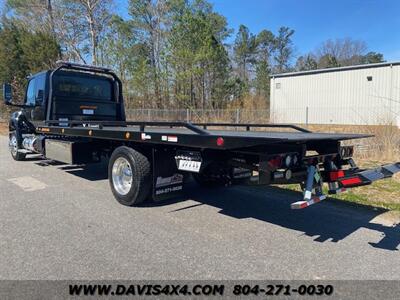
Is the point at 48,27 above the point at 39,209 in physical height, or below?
above

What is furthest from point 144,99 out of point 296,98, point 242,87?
point 296,98

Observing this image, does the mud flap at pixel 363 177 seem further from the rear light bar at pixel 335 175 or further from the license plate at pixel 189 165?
the license plate at pixel 189 165

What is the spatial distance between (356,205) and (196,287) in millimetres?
3822

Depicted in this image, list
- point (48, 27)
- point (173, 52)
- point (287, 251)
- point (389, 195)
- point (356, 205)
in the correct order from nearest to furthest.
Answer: point (287, 251)
point (356, 205)
point (389, 195)
point (173, 52)
point (48, 27)

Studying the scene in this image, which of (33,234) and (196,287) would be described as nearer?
(196,287)

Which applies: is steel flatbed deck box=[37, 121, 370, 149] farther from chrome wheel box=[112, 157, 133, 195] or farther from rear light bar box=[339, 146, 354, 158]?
chrome wheel box=[112, 157, 133, 195]

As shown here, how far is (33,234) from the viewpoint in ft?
14.6

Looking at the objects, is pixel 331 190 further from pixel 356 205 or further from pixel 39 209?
pixel 39 209

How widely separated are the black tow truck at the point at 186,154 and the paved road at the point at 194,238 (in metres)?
0.51

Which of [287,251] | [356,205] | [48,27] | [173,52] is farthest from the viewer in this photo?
[48,27]

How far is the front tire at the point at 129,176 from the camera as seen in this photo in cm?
540

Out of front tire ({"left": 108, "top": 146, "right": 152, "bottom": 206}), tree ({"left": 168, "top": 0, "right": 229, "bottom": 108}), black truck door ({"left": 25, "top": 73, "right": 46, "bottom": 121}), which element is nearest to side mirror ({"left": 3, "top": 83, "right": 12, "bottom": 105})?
black truck door ({"left": 25, "top": 73, "right": 46, "bottom": 121})

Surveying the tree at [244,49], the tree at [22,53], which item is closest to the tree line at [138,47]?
the tree at [22,53]

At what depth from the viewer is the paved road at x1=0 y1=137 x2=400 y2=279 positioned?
3.50 metres
